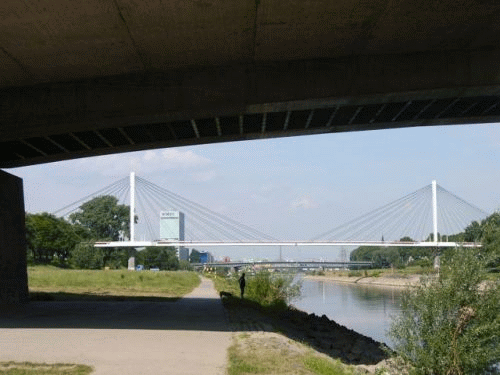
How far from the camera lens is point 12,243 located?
2514 cm

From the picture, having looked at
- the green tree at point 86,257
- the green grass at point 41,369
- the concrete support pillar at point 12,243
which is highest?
the concrete support pillar at point 12,243

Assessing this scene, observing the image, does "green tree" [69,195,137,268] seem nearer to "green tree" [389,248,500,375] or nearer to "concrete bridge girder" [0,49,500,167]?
"concrete bridge girder" [0,49,500,167]

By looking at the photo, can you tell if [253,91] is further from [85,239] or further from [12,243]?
[85,239]

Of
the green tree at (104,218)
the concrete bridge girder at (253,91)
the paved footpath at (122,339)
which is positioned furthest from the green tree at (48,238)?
the concrete bridge girder at (253,91)

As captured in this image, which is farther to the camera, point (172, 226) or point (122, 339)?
point (172, 226)

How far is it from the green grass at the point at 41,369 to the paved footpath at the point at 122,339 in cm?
32

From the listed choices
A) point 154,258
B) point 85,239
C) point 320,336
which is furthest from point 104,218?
point 320,336

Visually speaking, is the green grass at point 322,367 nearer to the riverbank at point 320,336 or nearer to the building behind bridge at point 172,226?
the riverbank at point 320,336

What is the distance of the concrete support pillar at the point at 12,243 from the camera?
2409 centimetres

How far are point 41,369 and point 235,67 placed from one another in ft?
37.4

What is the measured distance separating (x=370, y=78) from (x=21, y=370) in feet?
42.2

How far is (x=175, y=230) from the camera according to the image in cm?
15738

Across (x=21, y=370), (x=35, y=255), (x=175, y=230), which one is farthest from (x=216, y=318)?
(x=175, y=230)

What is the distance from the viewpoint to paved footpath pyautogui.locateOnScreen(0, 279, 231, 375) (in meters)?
11.3
